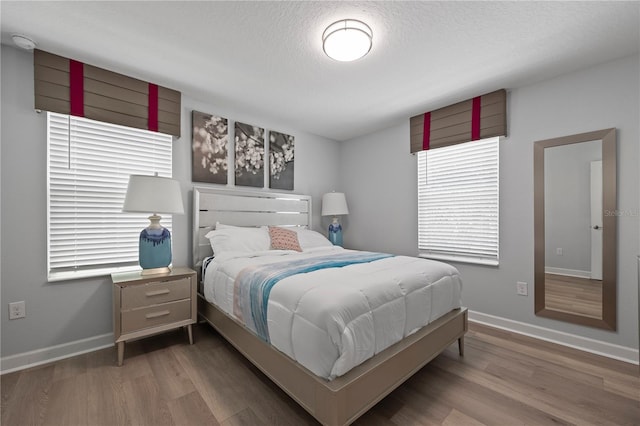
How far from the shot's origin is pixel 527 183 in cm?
265

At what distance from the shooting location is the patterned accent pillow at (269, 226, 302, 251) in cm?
296

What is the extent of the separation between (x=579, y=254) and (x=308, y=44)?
2.96 meters

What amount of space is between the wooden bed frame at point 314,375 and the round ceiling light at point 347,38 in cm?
192

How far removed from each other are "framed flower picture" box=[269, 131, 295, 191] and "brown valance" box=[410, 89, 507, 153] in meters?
1.66

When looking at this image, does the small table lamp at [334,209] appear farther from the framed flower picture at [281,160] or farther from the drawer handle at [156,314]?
the drawer handle at [156,314]

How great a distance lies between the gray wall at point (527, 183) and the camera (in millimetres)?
2170

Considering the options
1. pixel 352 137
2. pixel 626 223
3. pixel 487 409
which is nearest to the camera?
pixel 487 409

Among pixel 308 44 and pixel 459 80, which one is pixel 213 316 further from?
pixel 459 80

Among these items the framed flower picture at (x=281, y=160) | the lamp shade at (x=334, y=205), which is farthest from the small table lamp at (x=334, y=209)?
the framed flower picture at (x=281, y=160)

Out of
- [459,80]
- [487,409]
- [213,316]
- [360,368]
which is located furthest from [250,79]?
[487,409]

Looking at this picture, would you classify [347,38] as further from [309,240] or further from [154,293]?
[154,293]

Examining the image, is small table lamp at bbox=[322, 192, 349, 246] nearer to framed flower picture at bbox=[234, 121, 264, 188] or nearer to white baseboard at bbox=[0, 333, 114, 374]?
framed flower picture at bbox=[234, 121, 264, 188]

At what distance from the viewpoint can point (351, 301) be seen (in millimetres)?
1383

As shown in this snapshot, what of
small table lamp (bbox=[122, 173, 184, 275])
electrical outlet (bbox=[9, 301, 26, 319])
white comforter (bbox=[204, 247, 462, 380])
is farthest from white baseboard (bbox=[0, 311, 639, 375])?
white comforter (bbox=[204, 247, 462, 380])
